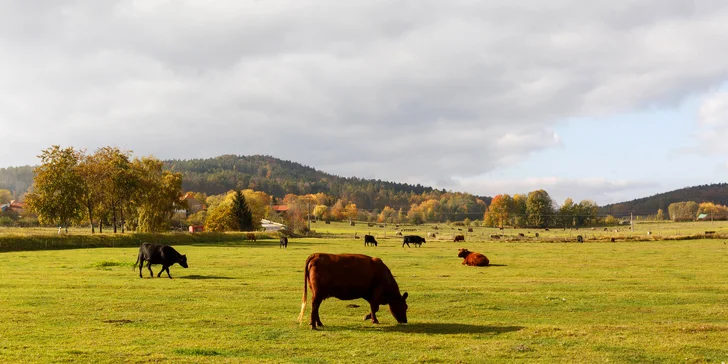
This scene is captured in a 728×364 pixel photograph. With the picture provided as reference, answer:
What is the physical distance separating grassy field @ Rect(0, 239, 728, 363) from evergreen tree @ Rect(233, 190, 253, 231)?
283 feet

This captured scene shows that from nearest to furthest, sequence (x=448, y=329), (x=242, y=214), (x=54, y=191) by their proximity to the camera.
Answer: (x=448, y=329)
(x=54, y=191)
(x=242, y=214)

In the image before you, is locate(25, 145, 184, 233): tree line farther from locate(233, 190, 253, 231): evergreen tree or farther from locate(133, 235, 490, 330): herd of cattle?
locate(133, 235, 490, 330): herd of cattle

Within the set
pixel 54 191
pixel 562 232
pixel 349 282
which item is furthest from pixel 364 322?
pixel 562 232

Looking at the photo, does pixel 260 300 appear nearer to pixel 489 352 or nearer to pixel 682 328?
pixel 489 352

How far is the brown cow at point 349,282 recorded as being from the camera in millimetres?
14078

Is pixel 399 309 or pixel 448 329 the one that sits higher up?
pixel 399 309

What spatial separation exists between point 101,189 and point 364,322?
7415cm

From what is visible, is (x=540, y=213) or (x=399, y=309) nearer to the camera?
(x=399, y=309)

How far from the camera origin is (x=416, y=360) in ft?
34.9

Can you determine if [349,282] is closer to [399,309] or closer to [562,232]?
[399,309]

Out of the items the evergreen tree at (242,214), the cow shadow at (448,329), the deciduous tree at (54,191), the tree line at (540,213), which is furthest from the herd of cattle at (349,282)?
the tree line at (540,213)

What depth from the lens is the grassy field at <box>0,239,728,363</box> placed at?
36.8 ft

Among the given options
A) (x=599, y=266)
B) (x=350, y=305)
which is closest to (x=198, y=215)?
(x=599, y=266)

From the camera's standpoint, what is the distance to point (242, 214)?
116m
